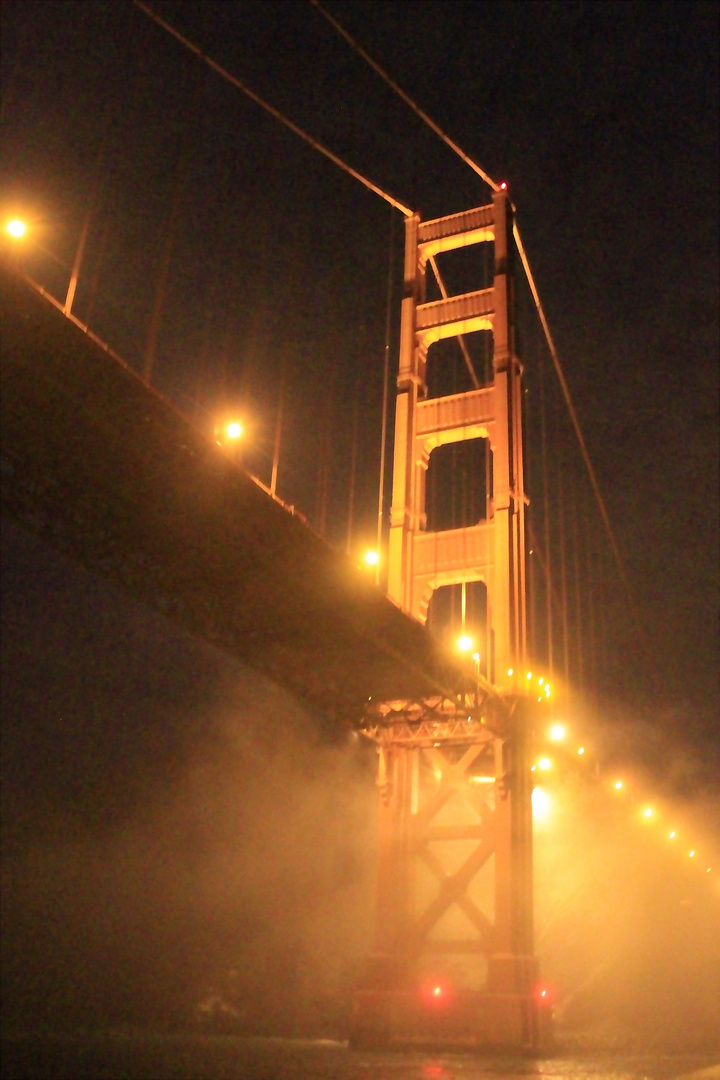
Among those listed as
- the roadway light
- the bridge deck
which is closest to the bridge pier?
the bridge deck

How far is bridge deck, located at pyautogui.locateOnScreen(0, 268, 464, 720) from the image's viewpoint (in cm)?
1563

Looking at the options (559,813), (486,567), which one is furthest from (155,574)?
(559,813)

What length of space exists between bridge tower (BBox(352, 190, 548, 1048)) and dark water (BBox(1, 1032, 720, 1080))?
1.32 meters

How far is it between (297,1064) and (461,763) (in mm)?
8836

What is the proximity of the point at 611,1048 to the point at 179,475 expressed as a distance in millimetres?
30800

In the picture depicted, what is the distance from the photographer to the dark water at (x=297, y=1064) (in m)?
24.8

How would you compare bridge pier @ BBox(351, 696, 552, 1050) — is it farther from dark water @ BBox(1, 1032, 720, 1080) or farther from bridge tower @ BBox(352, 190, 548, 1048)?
dark water @ BBox(1, 1032, 720, 1080)

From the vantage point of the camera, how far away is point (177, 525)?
20703 millimetres

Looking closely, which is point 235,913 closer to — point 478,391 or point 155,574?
point 478,391

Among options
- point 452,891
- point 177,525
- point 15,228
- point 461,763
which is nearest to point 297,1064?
point 452,891

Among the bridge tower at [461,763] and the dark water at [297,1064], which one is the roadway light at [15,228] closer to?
the bridge tower at [461,763]

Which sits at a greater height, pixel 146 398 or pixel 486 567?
pixel 486 567

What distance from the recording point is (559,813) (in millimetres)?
59781

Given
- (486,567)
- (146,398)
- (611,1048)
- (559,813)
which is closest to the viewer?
(146,398)
